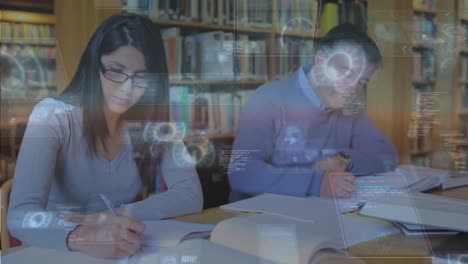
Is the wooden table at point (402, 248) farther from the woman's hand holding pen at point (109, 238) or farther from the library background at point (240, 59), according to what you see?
the woman's hand holding pen at point (109, 238)

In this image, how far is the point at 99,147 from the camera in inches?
48.6

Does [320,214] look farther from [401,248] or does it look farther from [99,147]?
[99,147]

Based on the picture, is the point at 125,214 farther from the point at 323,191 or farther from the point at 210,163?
the point at 323,191

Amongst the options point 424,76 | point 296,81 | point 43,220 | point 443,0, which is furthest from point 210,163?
point 443,0

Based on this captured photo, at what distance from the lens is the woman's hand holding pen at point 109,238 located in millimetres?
1171

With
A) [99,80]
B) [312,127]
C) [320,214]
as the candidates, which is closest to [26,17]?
[99,80]

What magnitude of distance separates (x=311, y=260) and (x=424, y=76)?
67cm

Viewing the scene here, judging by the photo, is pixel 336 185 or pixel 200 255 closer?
pixel 200 255
